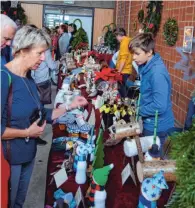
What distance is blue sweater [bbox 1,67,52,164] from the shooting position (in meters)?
1.47

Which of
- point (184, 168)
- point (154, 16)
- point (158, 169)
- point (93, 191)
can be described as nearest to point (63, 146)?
point (93, 191)

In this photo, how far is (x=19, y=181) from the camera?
1.76 meters

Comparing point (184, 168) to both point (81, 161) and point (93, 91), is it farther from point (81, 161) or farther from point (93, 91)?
point (93, 91)

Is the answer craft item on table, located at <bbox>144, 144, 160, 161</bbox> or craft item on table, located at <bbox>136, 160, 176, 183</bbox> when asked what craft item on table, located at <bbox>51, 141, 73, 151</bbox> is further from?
craft item on table, located at <bbox>136, 160, 176, 183</bbox>

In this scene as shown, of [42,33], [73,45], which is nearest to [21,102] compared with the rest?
[42,33]

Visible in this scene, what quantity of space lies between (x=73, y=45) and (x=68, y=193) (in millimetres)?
6113

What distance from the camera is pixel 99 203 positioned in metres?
1.37

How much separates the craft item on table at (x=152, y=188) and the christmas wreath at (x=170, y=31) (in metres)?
3.28

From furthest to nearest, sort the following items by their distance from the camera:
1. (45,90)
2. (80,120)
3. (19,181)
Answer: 1. (45,90)
2. (80,120)
3. (19,181)

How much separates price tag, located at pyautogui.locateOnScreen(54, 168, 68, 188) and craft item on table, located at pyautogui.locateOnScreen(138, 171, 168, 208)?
531mm

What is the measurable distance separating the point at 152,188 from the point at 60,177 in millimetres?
614

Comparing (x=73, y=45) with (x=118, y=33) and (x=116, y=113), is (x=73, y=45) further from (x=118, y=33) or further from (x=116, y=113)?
(x=116, y=113)

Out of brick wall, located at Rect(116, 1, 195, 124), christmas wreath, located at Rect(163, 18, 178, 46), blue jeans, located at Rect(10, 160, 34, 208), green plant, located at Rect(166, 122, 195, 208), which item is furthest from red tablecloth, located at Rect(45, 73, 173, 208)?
christmas wreath, located at Rect(163, 18, 178, 46)

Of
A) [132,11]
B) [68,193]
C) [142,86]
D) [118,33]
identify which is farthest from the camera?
[132,11]
